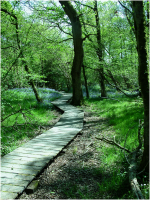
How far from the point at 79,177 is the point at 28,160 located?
128 cm

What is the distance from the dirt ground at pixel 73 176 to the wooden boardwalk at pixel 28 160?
0.17m

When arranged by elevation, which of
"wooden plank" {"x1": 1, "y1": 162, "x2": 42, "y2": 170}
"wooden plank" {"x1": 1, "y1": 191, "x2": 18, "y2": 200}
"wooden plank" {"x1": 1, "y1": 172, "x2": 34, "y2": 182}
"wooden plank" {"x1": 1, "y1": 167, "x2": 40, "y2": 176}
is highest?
"wooden plank" {"x1": 1, "y1": 162, "x2": 42, "y2": 170}

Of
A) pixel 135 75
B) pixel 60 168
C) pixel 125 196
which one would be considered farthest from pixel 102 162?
pixel 135 75

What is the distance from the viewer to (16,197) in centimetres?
274

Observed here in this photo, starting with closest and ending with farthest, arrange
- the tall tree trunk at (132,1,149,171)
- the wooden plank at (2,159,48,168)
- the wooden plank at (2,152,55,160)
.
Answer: the tall tree trunk at (132,1,149,171), the wooden plank at (2,159,48,168), the wooden plank at (2,152,55,160)

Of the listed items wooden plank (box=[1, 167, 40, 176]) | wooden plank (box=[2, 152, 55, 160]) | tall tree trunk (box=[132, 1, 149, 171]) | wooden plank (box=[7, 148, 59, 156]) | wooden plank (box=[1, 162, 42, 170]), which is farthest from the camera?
wooden plank (box=[7, 148, 59, 156])

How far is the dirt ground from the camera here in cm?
287

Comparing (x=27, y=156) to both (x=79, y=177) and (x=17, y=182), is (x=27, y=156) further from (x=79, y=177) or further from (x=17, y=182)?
(x=79, y=177)

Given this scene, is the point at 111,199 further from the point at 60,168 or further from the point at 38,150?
the point at 38,150

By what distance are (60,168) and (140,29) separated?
10.5 feet

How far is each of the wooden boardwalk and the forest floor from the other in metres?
0.18

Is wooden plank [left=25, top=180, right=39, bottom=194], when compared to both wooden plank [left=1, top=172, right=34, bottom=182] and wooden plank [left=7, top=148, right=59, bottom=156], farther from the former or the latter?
wooden plank [left=7, top=148, right=59, bottom=156]

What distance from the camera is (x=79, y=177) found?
3352 millimetres

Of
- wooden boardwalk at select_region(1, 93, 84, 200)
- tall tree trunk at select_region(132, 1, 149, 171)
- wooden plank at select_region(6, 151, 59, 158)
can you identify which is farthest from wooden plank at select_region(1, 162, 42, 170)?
tall tree trunk at select_region(132, 1, 149, 171)
